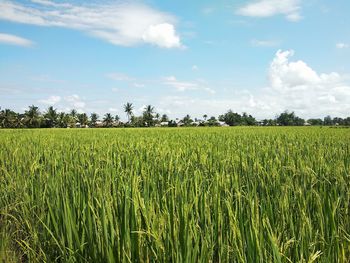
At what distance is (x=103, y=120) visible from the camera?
86.6m

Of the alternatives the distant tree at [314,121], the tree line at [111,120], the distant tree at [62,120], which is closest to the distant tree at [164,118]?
the tree line at [111,120]

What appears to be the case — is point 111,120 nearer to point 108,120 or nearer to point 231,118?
point 108,120

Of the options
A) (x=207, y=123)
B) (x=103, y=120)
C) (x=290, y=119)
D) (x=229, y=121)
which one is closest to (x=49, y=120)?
(x=103, y=120)

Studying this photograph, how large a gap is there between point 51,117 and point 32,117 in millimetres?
4261

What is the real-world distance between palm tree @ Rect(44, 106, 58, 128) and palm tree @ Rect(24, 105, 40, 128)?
2.03 m

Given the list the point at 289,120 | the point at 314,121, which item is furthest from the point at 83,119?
the point at 314,121

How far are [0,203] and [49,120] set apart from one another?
74.7m

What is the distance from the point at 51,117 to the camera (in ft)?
240

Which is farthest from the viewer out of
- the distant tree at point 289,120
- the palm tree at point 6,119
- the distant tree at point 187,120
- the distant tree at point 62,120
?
the distant tree at point 289,120

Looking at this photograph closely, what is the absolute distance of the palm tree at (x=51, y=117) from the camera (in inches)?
2852

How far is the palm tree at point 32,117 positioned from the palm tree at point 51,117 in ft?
6.66

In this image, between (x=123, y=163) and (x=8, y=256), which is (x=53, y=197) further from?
(x=123, y=163)

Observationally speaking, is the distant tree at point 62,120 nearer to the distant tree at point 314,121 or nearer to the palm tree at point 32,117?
the palm tree at point 32,117

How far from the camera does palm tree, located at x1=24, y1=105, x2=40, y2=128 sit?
68.7m
